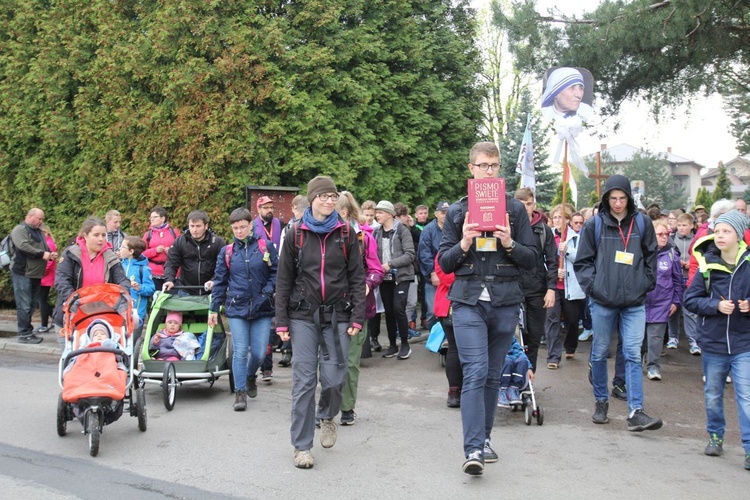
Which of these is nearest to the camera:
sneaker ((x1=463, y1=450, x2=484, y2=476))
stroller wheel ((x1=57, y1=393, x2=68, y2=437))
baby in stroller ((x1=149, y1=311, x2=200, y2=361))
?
sneaker ((x1=463, y1=450, x2=484, y2=476))

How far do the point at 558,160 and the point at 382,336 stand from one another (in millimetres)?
3905

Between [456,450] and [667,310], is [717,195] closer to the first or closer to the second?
[667,310]

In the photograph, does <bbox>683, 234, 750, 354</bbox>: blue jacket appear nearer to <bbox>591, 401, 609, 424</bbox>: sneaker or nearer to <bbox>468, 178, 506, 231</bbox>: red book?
<bbox>591, 401, 609, 424</bbox>: sneaker

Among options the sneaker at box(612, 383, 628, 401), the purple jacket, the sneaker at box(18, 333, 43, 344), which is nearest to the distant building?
the purple jacket

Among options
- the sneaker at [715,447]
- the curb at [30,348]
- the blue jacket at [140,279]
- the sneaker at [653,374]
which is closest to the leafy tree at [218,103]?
the curb at [30,348]

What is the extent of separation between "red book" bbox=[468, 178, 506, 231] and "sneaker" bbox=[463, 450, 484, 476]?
1.53 m

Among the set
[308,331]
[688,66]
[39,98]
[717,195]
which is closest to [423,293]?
[688,66]

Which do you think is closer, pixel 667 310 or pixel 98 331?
pixel 98 331

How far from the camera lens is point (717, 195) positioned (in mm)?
56031

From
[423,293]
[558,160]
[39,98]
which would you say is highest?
[39,98]

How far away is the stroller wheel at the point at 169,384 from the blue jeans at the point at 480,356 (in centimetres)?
349

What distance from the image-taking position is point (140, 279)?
9992 millimetres

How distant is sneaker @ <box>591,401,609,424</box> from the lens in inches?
286

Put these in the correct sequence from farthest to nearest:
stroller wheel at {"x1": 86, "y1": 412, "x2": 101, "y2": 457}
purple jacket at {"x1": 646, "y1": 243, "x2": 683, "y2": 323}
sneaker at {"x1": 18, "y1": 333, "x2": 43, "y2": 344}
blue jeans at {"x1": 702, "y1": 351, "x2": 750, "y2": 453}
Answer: sneaker at {"x1": 18, "y1": 333, "x2": 43, "y2": 344}, purple jacket at {"x1": 646, "y1": 243, "x2": 683, "y2": 323}, stroller wheel at {"x1": 86, "y1": 412, "x2": 101, "y2": 457}, blue jeans at {"x1": 702, "y1": 351, "x2": 750, "y2": 453}
